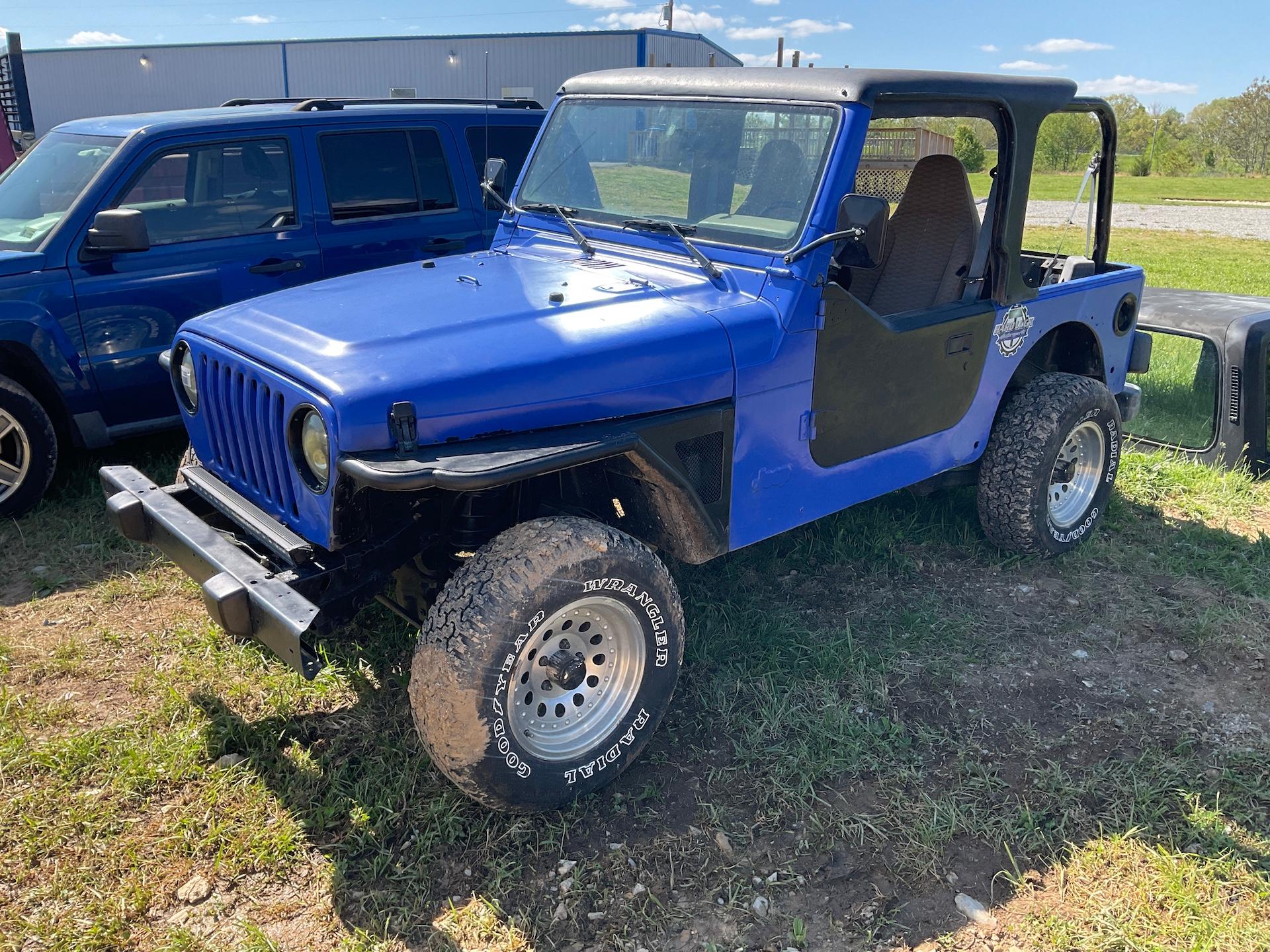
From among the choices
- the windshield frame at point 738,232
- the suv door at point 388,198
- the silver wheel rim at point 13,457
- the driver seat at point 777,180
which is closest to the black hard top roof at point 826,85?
the windshield frame at point 738,232

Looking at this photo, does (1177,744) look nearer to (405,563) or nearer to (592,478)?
(592,478)

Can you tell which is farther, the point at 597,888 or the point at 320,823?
the point at 320,823

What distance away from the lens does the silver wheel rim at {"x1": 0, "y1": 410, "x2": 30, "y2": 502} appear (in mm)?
4836

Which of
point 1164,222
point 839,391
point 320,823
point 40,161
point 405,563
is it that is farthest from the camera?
point 1164,222

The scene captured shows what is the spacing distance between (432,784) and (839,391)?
189cm

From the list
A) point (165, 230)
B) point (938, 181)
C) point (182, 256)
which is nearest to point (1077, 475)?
point (938, 181)

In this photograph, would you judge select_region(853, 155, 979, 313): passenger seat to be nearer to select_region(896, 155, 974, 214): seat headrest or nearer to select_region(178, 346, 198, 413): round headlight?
select_region(896, 155, 974, 214): seat headrest

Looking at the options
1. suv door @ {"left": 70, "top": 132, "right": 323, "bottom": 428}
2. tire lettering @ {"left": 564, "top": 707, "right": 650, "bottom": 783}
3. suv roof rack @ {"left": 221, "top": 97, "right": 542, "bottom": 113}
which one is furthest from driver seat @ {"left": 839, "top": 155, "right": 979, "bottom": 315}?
suv door @ {"left": 70, "top": 132, "right": 323, "bottom": 428}

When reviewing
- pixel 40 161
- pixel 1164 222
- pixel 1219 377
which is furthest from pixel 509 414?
pixel 1164 222

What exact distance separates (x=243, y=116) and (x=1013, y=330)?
4.09 meters

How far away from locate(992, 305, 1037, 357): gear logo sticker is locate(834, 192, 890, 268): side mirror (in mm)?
1007

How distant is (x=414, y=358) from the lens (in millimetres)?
2775

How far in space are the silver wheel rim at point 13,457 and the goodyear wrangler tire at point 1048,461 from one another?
4538mm

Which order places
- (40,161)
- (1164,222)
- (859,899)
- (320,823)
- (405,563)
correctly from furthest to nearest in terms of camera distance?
(1164,222) < (40,161) < (405,563) < (320,823) < (859,899)
